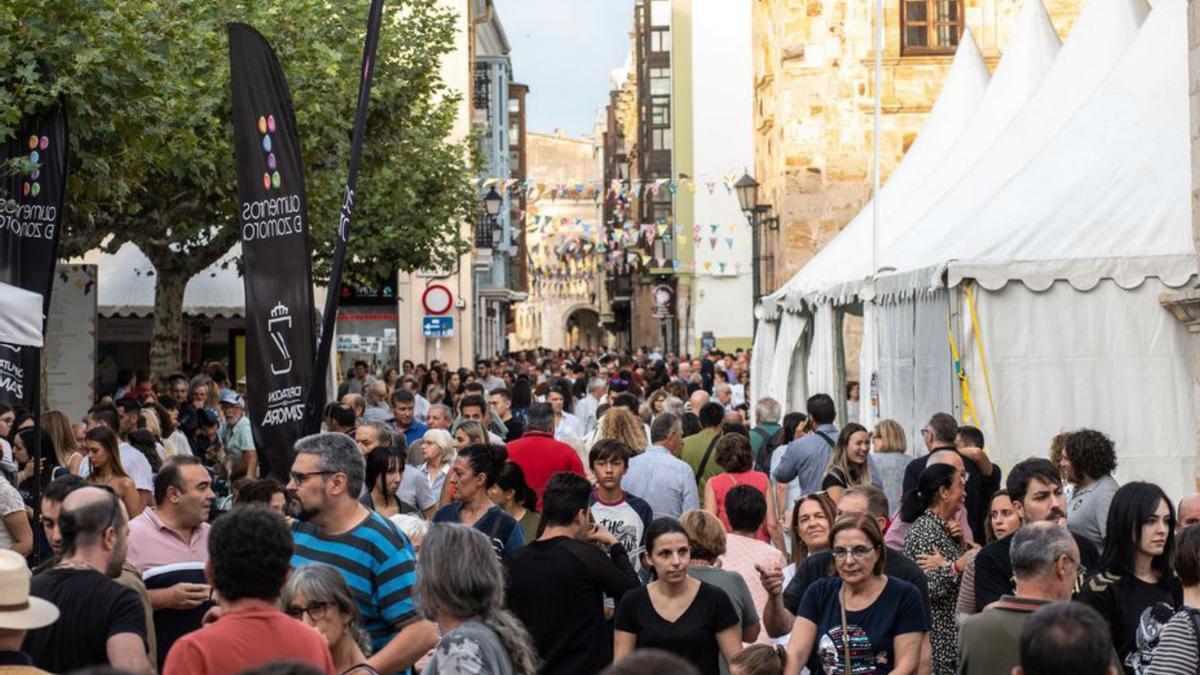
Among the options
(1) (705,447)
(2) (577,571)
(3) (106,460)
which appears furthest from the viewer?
(1) (705,447)

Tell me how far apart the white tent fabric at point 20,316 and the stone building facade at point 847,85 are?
88.9 ft

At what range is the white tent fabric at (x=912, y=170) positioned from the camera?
22.4 meters

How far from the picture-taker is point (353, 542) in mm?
6719

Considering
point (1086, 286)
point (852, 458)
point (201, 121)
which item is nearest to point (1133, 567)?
point (852, 458)

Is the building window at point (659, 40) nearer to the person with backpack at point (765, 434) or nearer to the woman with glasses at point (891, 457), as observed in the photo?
the person with backpack at point (765, 434)

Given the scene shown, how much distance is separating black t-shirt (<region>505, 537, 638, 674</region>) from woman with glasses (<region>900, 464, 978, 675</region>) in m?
1.71

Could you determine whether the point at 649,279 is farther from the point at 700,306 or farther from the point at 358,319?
the point at 358,319

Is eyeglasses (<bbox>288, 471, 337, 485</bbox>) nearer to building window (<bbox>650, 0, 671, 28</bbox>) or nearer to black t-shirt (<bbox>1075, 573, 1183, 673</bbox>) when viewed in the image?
black t-shirt (<bbox>1075, 573, 1183, 673</bbox>)

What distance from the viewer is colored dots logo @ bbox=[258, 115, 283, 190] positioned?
8.59 m

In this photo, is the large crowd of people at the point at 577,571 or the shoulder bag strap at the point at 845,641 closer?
the large crowd of people at the point at 577,571

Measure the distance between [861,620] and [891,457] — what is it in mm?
5750

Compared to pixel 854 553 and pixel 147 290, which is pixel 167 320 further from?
pixel 854 553

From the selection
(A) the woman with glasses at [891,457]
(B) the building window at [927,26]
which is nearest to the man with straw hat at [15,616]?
(A) the woman with glasses at [891,457]

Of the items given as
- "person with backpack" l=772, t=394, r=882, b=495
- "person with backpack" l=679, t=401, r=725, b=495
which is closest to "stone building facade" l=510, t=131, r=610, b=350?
"person with backpack" l=679, t=401, r=725, b=495
